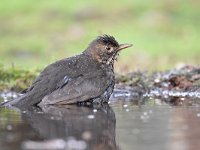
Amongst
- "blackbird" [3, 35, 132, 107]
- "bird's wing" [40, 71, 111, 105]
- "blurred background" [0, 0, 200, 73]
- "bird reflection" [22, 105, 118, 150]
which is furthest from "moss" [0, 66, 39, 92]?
"blurred background" [0, 0, 200, 73]

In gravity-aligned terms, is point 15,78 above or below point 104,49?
below

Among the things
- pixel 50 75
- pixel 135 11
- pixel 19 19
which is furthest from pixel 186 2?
pixel 50 75

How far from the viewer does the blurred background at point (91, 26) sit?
2841 centimetres

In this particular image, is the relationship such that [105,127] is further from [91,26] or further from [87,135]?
[91,26]

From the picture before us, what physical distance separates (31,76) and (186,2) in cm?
2024

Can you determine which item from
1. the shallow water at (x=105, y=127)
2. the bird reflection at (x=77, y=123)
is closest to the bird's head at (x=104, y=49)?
the shallow water at (x=105, y=127)

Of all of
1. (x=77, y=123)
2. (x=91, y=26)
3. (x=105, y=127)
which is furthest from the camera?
(x=91, y=26)

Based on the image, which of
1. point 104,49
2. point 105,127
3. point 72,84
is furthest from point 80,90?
point 105,127

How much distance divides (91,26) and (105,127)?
2229 centimetres

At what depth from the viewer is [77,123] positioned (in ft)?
29.9

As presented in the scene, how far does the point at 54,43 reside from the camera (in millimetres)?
30047

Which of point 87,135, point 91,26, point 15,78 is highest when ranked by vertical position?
point 91,26

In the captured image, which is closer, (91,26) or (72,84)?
(72,84)

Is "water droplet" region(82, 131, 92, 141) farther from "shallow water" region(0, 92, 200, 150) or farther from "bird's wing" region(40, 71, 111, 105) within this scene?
"bird's wing" region(40, 71, 111, 105)
